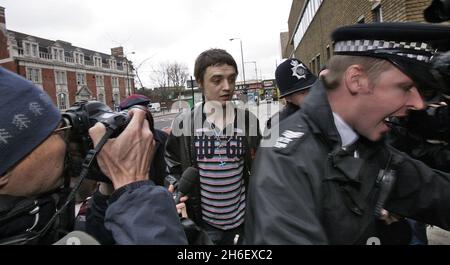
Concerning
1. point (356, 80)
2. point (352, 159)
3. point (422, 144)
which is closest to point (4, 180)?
point (352, 159)

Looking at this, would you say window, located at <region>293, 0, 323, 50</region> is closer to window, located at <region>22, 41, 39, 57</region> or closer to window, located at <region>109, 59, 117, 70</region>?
window, located at <region>22, 41, 39, 57</region>

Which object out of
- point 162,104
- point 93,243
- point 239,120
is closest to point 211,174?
point 239,120

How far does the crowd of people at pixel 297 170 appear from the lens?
3.01 feet

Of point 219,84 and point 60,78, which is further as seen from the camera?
point 60,78

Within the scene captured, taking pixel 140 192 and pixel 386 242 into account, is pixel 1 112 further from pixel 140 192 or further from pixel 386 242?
pixel 386 242

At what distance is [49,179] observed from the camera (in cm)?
100

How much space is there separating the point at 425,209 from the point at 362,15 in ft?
27.2

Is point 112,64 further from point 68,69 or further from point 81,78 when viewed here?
point 68,69

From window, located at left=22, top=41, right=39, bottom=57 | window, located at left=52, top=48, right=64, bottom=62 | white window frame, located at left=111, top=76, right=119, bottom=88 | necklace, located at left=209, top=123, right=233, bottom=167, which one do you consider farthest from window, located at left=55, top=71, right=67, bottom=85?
necklace, located at left=209, top=123, right=233, bottom=167

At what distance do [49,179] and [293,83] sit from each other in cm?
279

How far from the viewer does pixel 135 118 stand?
106cm

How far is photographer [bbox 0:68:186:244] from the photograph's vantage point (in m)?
0.89

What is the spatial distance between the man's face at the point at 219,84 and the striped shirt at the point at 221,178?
0.37m

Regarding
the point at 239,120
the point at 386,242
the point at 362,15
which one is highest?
the point at 362,15
